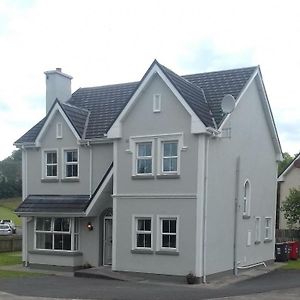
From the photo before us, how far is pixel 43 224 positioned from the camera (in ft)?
80.6

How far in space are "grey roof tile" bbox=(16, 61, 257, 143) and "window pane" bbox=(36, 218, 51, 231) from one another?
382 cm

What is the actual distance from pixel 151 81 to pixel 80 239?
7916 mm

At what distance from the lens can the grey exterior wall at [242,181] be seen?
67.4ft

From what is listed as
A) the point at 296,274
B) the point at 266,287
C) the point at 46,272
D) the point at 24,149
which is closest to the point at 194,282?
the point at 266,287

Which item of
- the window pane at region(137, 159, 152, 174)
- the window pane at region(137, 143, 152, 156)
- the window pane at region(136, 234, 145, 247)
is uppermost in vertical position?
the window pane at region(137, 143, 152, 156)

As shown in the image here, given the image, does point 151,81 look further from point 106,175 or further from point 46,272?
point 46,272

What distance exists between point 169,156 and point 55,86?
8.79m

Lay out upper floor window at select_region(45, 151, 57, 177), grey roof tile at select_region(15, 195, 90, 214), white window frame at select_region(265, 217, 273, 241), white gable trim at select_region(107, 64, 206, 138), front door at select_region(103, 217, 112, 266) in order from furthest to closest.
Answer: white window frame at select_region(265, 217, 273, 241), upper floor window at select_region(45, 151, 57, 177), front door at select_region(103, 217, 112, 266), grey roof tile at select_region(15, 195, 90, 214), white gable trim at select_region(107, 64, 206, 138)

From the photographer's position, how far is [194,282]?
1928cm

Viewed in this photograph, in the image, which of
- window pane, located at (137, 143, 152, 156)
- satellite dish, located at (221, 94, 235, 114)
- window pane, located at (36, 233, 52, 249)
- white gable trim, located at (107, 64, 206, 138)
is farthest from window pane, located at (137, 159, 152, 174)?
window pane, located at (36, 233, 52, 249)

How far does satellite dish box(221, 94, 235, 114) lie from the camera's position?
2061 centimetres

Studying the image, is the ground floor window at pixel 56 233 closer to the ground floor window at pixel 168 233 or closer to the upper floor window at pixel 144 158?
the upper floor window at pixel 144 158

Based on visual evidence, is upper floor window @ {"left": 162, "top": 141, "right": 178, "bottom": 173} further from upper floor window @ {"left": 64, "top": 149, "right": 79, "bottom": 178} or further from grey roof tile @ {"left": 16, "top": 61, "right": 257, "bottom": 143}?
upper floor window @ {"left": 64, "top": 149, "right": 79, "bottom": 178}

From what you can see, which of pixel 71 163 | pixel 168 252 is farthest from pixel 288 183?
pixel 168 252
